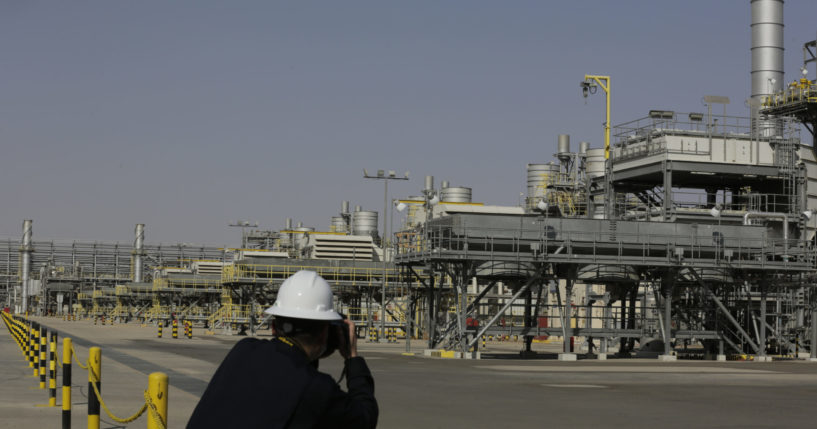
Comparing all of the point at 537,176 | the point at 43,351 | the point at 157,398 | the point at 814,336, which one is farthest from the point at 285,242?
the point at 157,398

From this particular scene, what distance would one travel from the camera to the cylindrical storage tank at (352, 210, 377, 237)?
112 metres

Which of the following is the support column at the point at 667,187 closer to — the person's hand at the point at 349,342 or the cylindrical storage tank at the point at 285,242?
the person's hand at the point at 349,342

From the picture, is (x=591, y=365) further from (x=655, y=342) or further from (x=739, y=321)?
(x=739, y=321)

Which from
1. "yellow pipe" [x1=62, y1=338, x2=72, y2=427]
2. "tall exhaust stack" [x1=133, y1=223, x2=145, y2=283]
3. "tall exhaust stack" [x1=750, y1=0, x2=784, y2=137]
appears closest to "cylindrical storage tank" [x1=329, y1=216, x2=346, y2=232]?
"tall exhaust stack" [x1=133, y1=223, x2=145, y2=283]

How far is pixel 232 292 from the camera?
75.3 meters

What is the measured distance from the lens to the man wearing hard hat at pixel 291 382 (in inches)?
179

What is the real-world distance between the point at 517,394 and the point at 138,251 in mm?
120177

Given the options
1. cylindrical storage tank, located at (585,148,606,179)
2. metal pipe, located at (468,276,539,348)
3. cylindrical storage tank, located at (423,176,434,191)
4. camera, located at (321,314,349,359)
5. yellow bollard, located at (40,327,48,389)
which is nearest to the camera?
camera, located at (321,314,349,359)

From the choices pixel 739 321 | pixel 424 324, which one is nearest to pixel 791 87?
pixel 739 321

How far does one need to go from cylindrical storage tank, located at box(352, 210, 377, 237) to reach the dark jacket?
10723 cm

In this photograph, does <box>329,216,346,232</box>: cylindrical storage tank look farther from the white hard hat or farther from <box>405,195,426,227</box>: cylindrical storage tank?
the white hard hat

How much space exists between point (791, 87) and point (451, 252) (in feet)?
84.1

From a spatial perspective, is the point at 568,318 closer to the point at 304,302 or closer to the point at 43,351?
the point at 43,351

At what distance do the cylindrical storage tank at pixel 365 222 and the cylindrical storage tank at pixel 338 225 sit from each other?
10355mm
